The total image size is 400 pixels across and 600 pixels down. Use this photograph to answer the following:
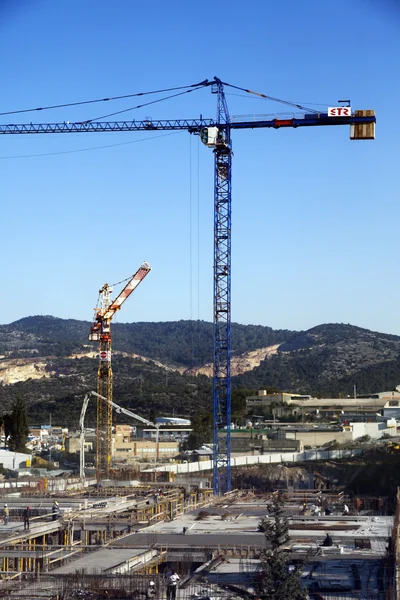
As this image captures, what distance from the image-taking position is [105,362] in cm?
6234

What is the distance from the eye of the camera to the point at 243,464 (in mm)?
61688

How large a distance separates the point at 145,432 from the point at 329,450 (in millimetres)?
24907

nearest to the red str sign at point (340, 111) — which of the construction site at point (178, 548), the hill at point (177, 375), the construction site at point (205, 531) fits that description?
the construction site at point (205, 531)

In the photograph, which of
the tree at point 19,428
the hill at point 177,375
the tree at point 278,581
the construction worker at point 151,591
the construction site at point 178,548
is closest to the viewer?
the tree at point 278,581

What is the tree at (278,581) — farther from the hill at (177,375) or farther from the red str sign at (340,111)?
the hill at (177,375)

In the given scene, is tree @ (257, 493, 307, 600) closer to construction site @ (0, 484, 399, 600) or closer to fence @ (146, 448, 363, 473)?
construction site @ (0, 484, 399, 600)

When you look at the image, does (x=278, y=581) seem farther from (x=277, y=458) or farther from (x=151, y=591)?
(x=277, y=458)

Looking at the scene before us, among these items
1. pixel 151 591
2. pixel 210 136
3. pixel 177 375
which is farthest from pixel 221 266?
pixel 177 375

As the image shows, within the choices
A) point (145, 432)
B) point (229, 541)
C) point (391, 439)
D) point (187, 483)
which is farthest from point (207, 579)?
point (145, 432)

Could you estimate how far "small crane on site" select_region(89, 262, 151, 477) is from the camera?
59.6m

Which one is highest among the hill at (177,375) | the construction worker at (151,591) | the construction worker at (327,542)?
the hill at (177,375)

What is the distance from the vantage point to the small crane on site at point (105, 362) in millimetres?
59562

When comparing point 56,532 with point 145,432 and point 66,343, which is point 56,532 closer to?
point 145,432

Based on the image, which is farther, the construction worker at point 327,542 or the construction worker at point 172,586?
the construction worker at point 327,542
